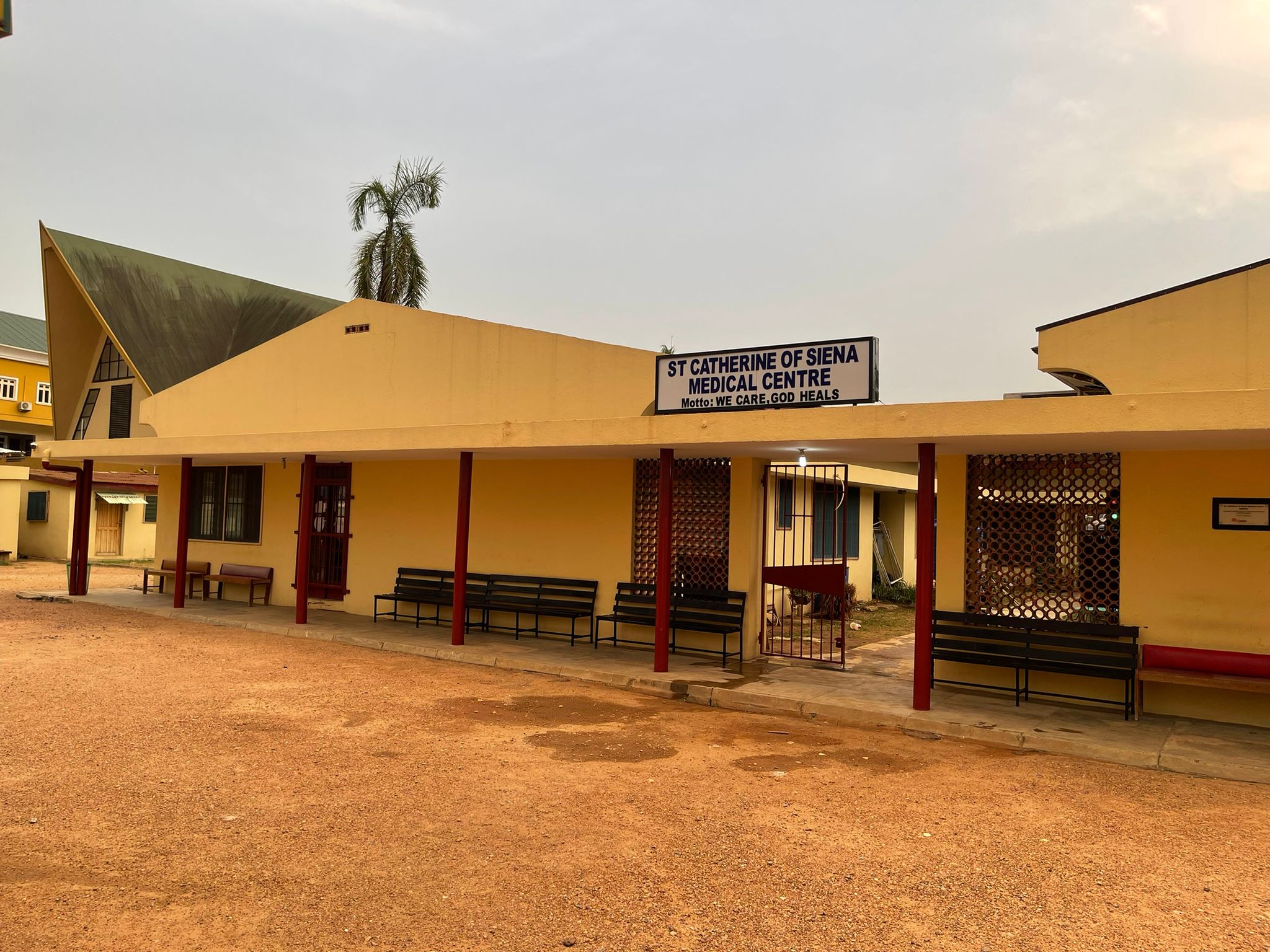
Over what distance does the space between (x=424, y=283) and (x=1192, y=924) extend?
75.7 feet

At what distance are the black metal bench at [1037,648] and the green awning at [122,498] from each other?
26.4 m

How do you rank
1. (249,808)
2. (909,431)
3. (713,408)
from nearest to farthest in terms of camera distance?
(249,808) < (909,431) < (713,408)

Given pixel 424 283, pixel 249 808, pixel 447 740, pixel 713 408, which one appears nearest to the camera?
pixel 249 808

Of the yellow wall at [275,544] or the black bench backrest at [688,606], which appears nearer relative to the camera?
the black bench backrest at [688,606]

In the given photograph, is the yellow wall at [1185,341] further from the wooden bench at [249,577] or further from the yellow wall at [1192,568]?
the wooden bench at [249,577]

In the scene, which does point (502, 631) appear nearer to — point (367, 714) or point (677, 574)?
point (677, 574)

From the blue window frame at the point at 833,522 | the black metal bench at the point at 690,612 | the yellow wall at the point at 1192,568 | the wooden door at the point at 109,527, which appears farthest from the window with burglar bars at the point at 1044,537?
the wooden door at the point at 109,527

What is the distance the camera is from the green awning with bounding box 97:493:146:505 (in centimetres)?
2706

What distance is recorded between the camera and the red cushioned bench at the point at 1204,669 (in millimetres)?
7094

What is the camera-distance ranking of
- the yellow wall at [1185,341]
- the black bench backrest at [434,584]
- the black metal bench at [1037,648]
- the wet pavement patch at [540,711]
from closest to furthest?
1. the wet pavement patch at [540,711]
2. the black metal bench at [1037,648]
3. the yellow wall at [1185,341]
4. the black bench backrest at [434,584]

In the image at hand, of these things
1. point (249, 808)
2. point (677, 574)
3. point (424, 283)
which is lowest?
point (249, 808)

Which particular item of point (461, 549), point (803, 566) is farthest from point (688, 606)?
point (461, 549)

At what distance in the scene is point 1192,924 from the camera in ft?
12.8

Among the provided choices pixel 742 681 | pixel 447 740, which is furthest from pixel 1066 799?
pixel 447 740
